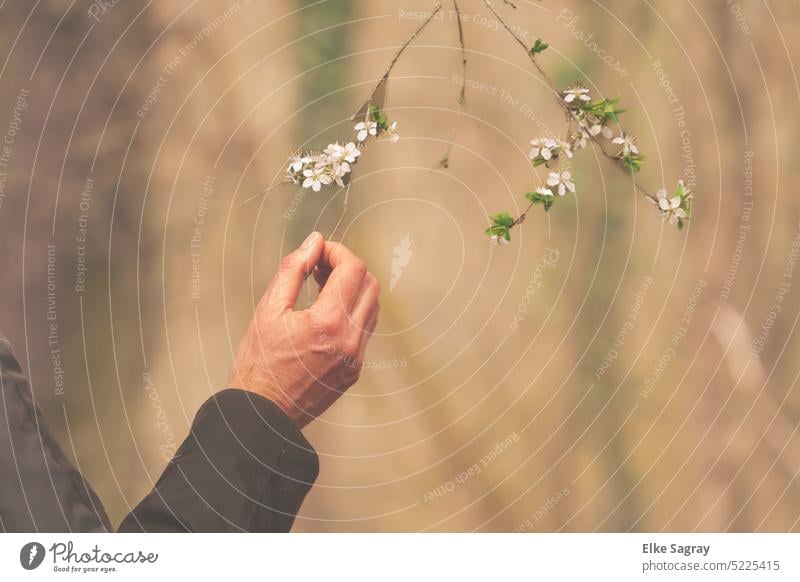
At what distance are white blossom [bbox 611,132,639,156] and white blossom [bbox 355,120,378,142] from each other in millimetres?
316

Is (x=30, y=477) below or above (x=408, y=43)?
below

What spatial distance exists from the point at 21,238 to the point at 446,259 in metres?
0.54

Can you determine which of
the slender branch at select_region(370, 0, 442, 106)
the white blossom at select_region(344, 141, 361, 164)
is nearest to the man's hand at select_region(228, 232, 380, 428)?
the white blossom at select_region(344, 141, 361, 164)

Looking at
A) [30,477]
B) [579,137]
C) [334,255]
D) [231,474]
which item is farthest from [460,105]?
[30,477]

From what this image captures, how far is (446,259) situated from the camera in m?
1.14

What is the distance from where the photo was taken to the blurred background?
1097mm

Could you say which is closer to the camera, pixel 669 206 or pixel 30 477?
pixel 30 477

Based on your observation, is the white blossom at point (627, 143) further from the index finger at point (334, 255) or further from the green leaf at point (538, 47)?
the index finger at point (334, 255)

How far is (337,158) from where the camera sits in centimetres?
110

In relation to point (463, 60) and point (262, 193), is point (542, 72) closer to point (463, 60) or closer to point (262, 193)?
point (463, 60)

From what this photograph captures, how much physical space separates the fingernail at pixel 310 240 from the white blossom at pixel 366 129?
13 cm

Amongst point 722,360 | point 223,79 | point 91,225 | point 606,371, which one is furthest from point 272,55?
point 722,360

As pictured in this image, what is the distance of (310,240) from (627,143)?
0.44 meters
